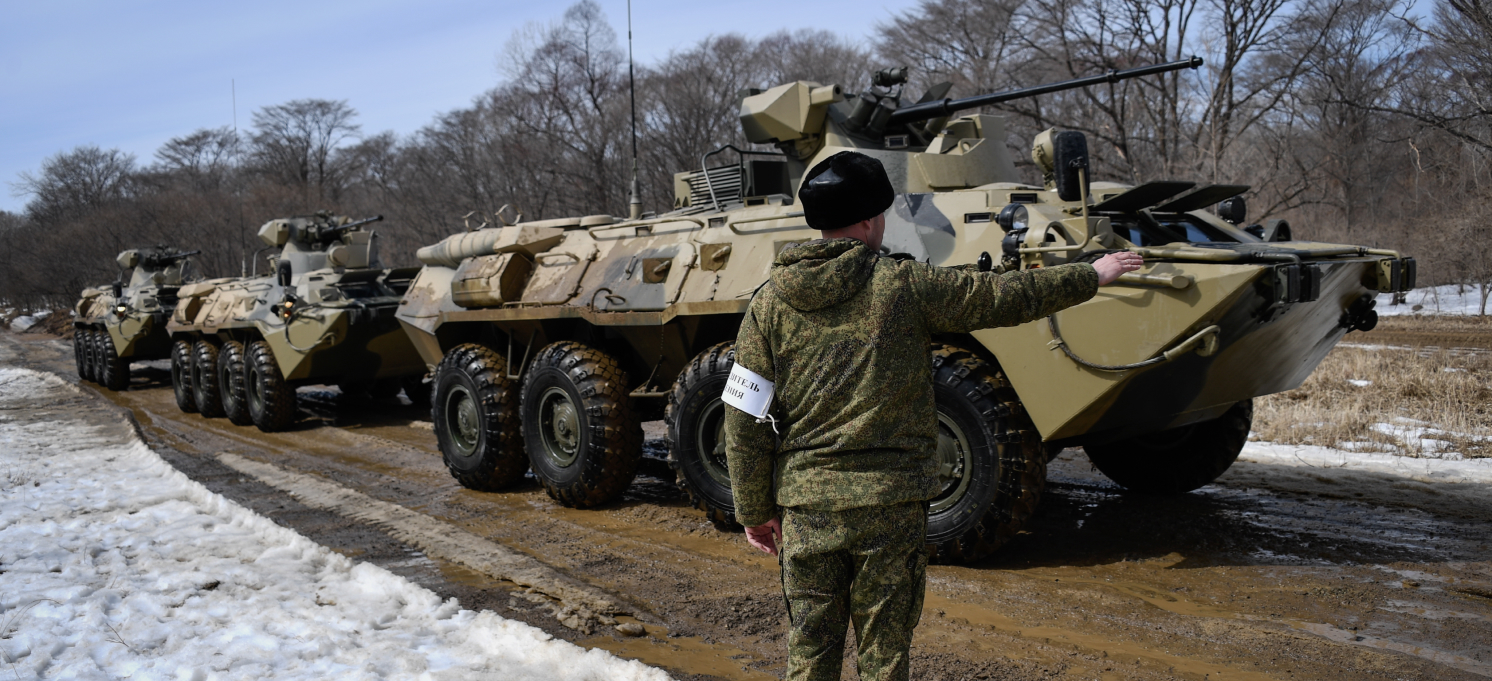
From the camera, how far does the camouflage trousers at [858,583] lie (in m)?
2.38

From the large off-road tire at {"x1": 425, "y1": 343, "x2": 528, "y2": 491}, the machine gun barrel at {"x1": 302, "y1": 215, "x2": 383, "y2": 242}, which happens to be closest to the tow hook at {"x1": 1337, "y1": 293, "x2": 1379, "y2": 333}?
the large off-road tire at {"x1": 425, "y1": 343, "x2": 528, "y2": 491}

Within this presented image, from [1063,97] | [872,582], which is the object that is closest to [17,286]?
[1063,97]

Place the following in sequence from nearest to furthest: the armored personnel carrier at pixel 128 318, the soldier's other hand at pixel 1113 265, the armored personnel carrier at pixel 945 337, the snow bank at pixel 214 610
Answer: the soldier's other hand at pixel 1113 265, the snow bank at pixel 214 610, the armored personnel carrier at pixel 945 337, the armored personnel carrier at pixel 128 318

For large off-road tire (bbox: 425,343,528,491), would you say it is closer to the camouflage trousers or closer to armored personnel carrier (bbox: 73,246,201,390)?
the camouflage trousers

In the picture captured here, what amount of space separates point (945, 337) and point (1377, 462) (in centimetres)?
368

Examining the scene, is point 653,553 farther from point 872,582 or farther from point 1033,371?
point 872,582

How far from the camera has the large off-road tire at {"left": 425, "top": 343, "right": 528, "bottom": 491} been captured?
7203 millimetres

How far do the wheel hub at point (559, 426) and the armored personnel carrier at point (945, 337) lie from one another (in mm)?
15

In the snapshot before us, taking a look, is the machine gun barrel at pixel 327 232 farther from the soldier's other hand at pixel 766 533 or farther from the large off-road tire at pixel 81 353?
the soldier's other hand at pixel 766 533

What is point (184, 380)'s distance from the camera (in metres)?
13.6

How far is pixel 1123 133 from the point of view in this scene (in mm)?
17953

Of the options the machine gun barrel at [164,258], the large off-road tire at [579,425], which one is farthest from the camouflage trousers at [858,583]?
the machine gun barrel at [164,258]

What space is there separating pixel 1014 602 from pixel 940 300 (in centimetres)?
239

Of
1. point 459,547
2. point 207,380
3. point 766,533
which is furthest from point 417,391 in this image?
point 766,533
